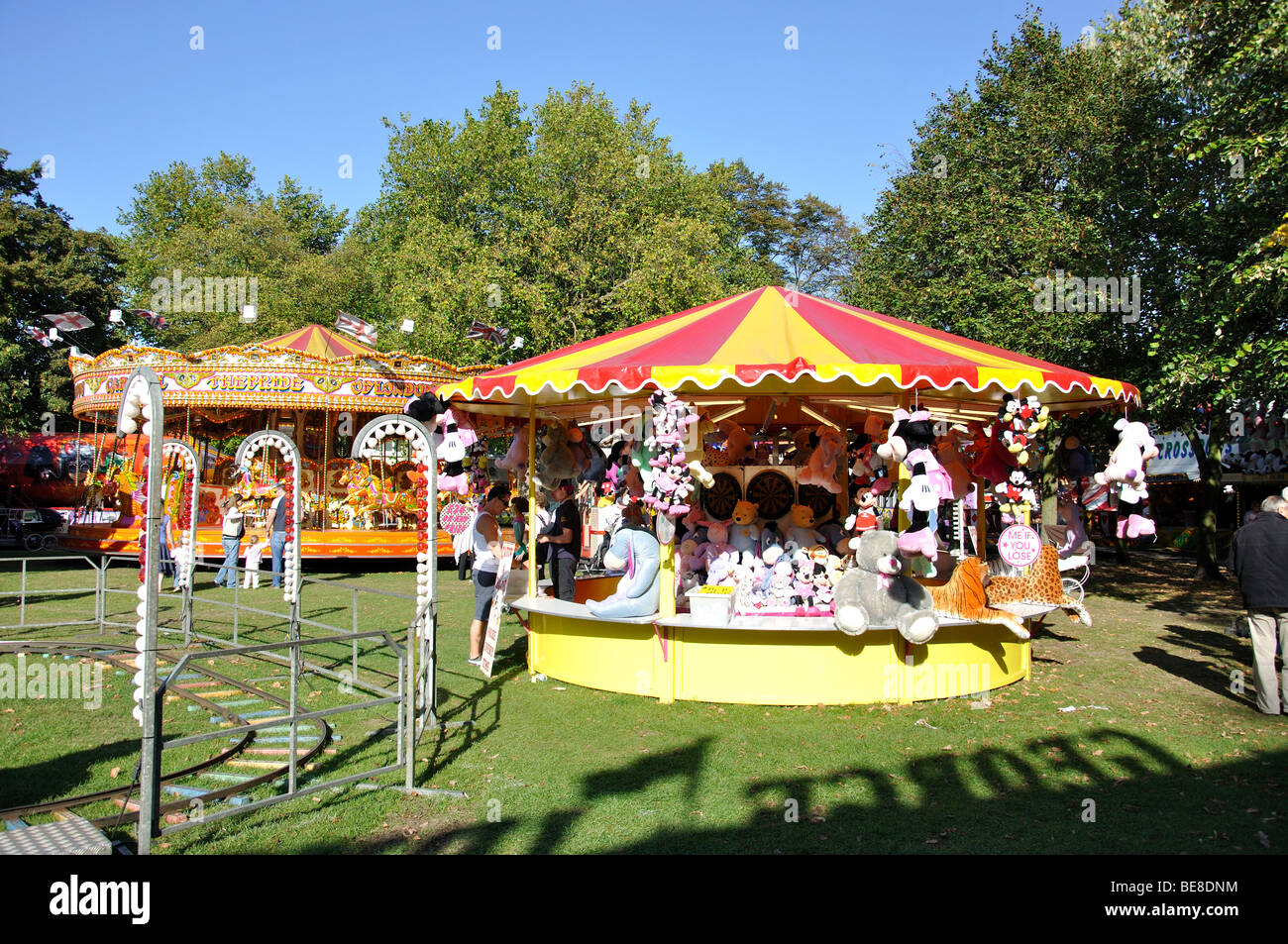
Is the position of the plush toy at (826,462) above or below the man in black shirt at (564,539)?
above

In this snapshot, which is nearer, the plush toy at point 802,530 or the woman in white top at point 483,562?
the woman in white top at point 483,562

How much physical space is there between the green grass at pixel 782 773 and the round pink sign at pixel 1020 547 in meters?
1.40

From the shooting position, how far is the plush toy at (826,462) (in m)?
9.64

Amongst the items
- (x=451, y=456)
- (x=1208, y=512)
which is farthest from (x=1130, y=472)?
(x=1208, y=512)

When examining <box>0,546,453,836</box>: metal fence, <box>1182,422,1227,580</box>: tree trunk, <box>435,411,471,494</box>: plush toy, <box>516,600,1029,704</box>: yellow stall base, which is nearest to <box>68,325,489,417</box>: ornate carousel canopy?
<box>0,546,453,836</box>: metal fence

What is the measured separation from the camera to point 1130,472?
26.3 feet

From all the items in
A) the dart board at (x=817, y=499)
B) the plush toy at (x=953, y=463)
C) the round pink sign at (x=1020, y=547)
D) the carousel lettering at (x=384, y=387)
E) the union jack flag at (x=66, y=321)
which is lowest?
the round pink sign at (x=1020, y=547)

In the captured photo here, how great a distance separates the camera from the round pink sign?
303 inches

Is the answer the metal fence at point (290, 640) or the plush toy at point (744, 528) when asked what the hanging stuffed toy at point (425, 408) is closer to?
the metal fence at point (290, 640)

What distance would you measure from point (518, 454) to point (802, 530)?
3.51m

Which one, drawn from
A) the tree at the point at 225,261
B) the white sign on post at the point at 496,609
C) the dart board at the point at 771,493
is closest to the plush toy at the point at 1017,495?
the dart board at the point at 771,493

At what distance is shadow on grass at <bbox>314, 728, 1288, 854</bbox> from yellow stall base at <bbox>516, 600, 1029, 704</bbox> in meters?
1.34

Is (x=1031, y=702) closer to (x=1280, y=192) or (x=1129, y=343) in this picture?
(x=1280, y=192)

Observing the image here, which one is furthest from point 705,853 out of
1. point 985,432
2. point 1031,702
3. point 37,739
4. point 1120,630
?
point 1120,630
